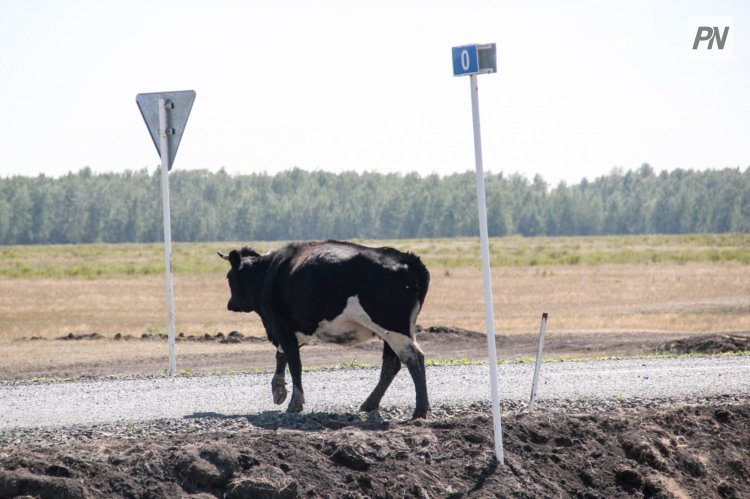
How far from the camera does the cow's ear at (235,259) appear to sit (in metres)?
14.8

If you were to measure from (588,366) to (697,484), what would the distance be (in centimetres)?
610

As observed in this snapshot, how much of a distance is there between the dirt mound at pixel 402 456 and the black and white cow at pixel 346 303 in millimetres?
799

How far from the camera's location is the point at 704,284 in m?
46.3

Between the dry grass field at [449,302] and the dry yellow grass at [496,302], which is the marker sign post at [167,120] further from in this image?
the dry yellow grass at [496,302]

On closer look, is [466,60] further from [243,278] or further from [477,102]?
[243,278]

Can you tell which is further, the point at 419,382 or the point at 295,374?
the point at 295,374

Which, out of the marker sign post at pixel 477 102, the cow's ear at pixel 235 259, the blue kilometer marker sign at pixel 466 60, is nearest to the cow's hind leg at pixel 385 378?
the cow's ear at pixel 235 259

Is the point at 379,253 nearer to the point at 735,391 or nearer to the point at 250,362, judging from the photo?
the point at 735,391

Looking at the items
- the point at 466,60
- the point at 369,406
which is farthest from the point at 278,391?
the point at 466,60

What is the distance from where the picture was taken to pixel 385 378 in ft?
41.9

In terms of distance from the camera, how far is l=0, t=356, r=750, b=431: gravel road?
12.7 meters

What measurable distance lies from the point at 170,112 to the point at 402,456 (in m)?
8.65

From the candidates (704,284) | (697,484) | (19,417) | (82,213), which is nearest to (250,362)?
(19,417)

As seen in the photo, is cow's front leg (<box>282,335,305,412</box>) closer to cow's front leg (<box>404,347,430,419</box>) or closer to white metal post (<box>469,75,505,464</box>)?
cow's front leg (<box>404,347,430,419</box>)
